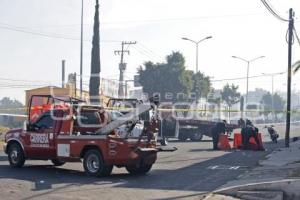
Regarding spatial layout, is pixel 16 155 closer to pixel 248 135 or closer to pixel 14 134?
pixel 14 134

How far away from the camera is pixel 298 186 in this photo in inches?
454

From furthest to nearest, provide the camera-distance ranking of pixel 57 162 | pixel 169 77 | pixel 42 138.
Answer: pixel 169 77 < pixel 57 162 < pixel 42 138

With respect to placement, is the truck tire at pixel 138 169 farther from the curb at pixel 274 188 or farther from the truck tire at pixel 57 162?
the curb at pixel 274 188

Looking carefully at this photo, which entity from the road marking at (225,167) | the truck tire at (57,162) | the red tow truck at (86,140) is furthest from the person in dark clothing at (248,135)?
the truck tire at (57,162)

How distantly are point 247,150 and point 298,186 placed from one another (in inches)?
582

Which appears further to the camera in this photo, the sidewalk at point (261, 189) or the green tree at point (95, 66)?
the green tree at point (95, 66)

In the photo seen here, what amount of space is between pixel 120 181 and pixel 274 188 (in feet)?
14.4

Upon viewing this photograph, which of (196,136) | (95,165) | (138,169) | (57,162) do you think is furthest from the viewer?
(196,136)

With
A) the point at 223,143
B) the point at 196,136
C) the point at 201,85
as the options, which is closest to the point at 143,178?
the point at 223,143

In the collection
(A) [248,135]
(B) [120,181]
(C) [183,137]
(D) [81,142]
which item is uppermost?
(D) [81,142]

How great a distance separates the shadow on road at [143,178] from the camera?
13.4m

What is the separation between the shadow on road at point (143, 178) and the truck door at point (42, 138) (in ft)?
1.78

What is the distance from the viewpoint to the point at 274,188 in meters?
11.6

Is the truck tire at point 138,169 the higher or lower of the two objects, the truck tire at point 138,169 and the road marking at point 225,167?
the higher
